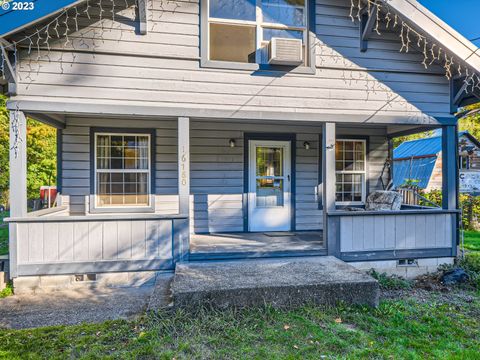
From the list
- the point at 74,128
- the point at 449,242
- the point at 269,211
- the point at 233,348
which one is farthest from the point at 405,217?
the point at 74,128

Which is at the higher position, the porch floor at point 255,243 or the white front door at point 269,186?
the white front door at point 269,186

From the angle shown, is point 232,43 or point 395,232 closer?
point 232,43

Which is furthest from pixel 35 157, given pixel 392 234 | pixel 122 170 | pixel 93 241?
pixel 392 234

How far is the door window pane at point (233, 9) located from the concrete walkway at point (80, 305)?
13.4 feet

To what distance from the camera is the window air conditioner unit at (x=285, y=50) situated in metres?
5.30

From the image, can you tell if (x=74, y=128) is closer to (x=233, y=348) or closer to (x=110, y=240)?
(x=110, y=240)

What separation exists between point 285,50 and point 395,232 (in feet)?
11.3

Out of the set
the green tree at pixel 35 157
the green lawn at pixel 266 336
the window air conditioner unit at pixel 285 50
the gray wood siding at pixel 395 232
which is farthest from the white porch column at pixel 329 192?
the green tree at pixel 35 157

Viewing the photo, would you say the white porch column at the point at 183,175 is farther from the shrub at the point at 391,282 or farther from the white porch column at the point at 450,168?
the white porch column at the point at 450,168

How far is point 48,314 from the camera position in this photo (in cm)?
405

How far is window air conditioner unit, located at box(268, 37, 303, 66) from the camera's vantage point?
5297 millimetres

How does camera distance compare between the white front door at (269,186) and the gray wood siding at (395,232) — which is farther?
the white front door at (269,186)

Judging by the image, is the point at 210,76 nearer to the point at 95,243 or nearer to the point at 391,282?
the point at 95,243

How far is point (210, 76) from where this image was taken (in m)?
5.34
